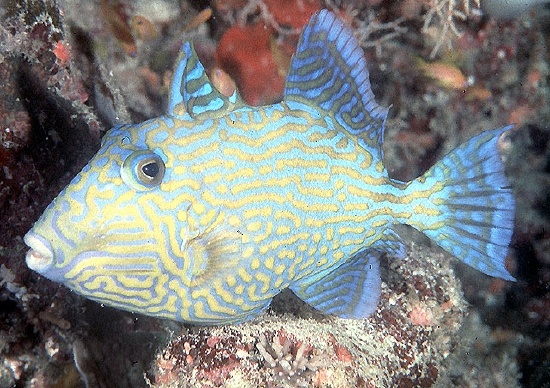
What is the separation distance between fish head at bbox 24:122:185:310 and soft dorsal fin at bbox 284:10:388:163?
976mm

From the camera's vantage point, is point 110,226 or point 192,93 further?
point 192,93

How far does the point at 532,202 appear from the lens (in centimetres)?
515

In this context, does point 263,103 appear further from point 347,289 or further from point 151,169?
point 151,169

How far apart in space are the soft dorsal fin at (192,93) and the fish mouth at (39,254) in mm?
889

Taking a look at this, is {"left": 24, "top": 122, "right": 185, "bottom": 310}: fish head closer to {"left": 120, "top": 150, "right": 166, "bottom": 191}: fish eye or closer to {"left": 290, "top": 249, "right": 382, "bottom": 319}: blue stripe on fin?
{"left": 120, "top": 150, "right": 166, "bottom": 191}: fish eye

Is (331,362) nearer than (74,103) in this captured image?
Yes

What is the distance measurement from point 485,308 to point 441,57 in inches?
143

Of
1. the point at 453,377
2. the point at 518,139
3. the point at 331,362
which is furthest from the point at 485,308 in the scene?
the point at 331,362

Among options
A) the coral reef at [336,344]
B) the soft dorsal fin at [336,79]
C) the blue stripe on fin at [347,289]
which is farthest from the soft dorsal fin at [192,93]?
the coral reef at [336,344]

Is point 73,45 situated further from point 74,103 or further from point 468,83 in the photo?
point 468,83

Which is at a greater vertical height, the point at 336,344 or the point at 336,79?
the point at 336,79

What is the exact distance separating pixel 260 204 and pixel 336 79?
3.08 ft

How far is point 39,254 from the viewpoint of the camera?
6.13ft

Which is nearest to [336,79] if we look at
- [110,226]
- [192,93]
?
[192,93]
